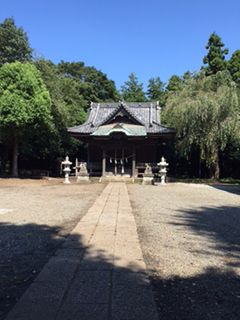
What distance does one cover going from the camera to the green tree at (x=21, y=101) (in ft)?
77.6

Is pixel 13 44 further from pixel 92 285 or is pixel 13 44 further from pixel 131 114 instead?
pixel 92 285

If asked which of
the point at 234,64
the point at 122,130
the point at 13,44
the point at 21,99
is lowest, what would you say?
the point at 122,130

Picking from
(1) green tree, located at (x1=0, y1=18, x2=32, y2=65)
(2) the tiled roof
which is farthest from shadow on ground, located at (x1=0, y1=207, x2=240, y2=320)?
(1) green tree, located at (x1=0, y1=18, x2=32, y2=65)

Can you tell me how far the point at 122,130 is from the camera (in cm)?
2522

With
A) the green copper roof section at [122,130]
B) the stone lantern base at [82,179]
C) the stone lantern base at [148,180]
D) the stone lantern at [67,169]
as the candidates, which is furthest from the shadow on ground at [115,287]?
the green copper roof section at [122,130]

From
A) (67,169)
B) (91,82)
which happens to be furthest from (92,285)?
(91,82)

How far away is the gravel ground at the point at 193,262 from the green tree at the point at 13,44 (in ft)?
77.9

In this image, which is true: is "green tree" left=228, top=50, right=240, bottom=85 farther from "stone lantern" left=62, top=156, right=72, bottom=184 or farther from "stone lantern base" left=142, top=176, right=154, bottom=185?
"stone lantern" left=62, top=156, right=72, bottom=184

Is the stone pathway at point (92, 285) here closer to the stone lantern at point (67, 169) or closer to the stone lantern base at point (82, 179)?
the stone lantern at point (67, 169)

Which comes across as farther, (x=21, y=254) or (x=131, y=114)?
(x=131, y=114)

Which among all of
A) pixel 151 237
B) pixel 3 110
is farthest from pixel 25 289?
pixel 3 110

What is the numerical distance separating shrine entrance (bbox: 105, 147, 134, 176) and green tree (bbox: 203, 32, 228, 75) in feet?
46.6

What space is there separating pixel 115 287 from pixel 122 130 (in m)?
21.6

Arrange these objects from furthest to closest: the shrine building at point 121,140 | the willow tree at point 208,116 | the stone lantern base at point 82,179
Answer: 1. the shrine building at point 121,140
2. the willow tree at point 208,116
3. the stone lantern base at point 82,179
